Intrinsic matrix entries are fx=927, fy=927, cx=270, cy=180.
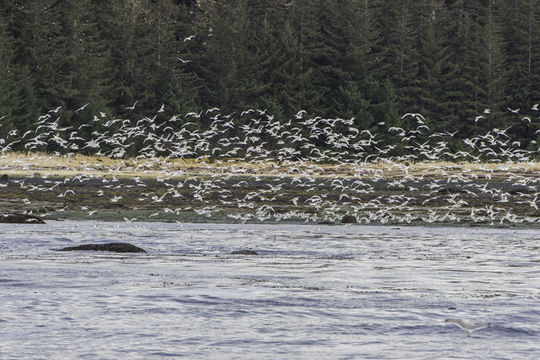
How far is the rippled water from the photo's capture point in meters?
9.46

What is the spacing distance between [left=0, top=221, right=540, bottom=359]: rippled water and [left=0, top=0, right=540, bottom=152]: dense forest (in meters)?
50.6

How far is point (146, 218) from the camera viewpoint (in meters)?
27.7

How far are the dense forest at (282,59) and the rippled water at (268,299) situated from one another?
166ft

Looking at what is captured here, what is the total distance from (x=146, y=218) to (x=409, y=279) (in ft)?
46.9

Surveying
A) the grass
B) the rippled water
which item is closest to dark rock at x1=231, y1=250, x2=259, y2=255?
the rippled water

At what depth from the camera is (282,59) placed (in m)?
76.9

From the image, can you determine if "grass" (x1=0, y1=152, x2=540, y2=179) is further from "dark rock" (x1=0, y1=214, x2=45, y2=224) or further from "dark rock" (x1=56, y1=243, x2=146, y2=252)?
"dark rock" (x1=56, y1=243, x2=146, y2=252)

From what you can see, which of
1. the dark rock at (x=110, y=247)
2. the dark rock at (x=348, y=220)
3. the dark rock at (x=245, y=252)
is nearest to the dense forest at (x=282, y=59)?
the dark rock at (x=348, y=220)

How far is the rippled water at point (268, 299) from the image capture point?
9.46m

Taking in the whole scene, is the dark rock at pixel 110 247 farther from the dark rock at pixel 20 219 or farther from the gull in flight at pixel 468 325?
the gull in flight at pixel 468 325

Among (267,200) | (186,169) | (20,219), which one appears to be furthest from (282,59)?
(20,219)

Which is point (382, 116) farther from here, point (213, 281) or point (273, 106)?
point (213, 281)

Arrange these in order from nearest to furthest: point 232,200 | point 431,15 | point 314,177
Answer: point 232,200 → point 314,177 → point 431,15

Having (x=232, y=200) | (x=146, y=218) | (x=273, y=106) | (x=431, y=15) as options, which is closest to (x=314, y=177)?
(x=232, y=200)
